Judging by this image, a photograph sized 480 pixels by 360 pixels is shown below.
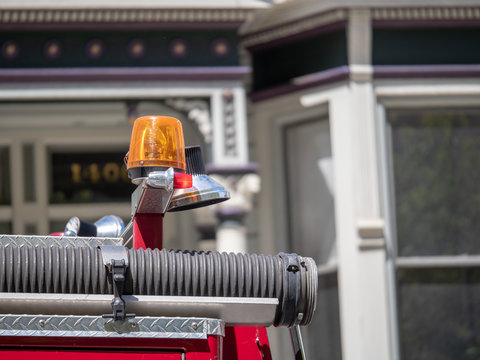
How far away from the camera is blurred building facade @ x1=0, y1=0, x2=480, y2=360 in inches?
308

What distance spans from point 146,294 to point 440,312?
18.5 feet

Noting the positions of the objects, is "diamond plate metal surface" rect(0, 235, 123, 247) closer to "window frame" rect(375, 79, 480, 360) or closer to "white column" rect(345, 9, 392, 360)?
"white column" rect(345, 9, 392, 360)

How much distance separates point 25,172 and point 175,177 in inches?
249

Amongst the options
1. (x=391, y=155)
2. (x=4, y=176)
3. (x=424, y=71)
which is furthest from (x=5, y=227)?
(x=424, y=71)

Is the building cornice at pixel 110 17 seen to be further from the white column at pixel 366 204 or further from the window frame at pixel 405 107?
the window frame at pixel 405 107

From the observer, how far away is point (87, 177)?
909 centimetres

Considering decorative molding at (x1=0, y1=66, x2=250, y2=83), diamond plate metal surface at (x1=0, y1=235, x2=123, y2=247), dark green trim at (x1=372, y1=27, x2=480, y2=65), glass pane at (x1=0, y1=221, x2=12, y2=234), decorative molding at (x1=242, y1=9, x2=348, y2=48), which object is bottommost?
diamond plate metal surface at (x1=0, y1=235, x2=123, y2=247)

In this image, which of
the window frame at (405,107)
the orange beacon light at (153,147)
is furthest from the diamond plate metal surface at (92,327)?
the window frame at (405,107)

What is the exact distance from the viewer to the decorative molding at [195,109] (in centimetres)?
790

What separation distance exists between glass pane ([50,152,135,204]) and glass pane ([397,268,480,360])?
2639 millimetres

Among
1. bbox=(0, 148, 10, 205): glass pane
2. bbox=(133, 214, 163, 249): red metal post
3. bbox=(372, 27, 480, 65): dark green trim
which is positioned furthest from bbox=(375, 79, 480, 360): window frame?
bbox=(133, 214, 163, 249): red metal post

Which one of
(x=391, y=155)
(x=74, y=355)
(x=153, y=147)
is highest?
(x=391, y=155)

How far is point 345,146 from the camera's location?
7.80 m

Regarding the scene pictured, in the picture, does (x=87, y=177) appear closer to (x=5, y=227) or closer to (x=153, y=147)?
(x=5, y=227)
